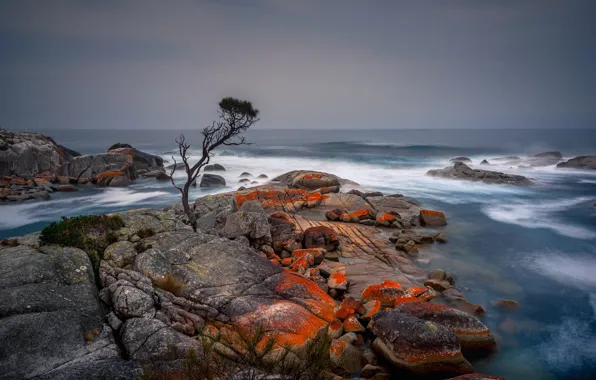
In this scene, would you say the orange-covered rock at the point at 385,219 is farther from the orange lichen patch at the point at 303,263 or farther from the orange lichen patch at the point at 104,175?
the orange lichen patch at the point at 104,175

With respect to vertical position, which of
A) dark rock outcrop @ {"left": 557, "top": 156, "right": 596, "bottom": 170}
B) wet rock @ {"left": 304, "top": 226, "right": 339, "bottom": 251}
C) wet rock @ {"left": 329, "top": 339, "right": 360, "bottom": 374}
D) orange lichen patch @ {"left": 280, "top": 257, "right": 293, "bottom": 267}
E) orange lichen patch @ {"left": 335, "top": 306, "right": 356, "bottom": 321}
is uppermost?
dark rock outcrop @ {"left": 557, "top": 156, "right": 596, "bottom": 170}

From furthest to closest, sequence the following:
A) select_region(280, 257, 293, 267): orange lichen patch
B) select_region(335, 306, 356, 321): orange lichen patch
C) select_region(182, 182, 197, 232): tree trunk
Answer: select_region(182, 182, 197, 232): tree trunk, select_region(280, 257, 293, 267): orange lichen patch, select_region(335, 306, 356, 321): orange lichen patch

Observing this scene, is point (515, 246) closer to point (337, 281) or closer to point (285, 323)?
point (337, 281)

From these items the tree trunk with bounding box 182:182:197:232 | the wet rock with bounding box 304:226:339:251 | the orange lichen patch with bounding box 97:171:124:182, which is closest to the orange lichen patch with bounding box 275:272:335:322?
the wet rock with bounding box 304:226:339:251

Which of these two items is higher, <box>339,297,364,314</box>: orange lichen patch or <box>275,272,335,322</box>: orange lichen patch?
<box>275,272,335,322</box>: orange lichen patch

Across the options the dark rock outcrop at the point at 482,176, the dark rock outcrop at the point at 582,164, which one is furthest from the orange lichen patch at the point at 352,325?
the dark rock outcrop at the point at 582,164

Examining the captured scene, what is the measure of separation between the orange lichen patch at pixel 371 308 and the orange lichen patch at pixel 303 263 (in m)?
3.61

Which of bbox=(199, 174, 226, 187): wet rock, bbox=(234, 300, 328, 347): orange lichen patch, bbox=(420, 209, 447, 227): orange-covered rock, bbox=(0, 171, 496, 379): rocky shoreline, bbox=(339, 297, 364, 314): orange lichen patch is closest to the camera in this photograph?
bbox=(0, 171, 496, 379): rocky shoreline

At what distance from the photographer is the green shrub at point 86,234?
35.9ft

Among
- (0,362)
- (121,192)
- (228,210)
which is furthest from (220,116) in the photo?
(121,192)

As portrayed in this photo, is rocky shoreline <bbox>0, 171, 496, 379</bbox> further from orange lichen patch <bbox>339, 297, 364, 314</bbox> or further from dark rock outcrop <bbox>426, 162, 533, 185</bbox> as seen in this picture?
dark rock outcrop <bbox>426, 162, 533, 185</bbox>

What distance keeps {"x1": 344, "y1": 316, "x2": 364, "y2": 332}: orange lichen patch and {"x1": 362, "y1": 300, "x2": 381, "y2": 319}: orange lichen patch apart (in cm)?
59

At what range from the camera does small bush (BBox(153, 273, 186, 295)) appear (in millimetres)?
10344

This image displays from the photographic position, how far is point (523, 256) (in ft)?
60.6
